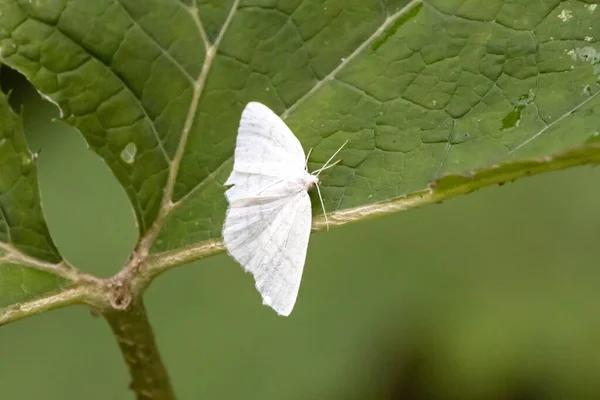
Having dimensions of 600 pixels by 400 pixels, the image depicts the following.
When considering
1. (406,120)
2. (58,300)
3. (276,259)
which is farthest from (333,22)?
(58,300)

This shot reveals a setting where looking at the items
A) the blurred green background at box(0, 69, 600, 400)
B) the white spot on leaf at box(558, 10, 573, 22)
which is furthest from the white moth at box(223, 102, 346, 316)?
the blurred green background at box(0, 69, 600, 400)

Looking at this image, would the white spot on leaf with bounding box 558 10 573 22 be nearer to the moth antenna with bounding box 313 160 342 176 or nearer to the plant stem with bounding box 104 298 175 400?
the moth antenna with bounding box 313 160 342 176

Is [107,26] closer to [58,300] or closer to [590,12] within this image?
[58,300]

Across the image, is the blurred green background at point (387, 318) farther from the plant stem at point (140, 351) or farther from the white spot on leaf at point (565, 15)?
the white spot on leaf at point (565, 15)

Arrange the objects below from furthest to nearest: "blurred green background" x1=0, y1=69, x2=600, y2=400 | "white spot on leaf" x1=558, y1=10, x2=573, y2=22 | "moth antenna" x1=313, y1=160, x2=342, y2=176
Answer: "blurred green background" x1=0, y1=69, x2=600, y2=400, "moth antenna" x1=313, y1=160, x2=342, y2=176, "white spot on leaf" x1=558, y1=10, x2=573, y2=22

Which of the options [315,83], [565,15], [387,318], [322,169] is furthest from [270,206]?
[387,318]
